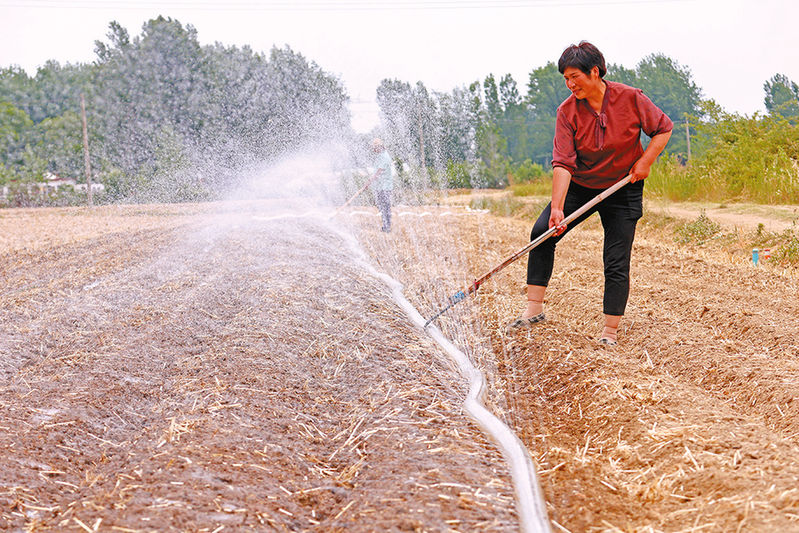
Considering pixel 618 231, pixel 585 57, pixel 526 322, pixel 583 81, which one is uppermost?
pixel 585 57

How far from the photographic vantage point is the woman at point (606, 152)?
3.35 metres

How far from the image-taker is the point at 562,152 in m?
3.55

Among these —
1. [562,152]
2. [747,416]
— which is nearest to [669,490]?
[747,416]

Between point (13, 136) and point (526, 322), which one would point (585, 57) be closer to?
point (526, 322)

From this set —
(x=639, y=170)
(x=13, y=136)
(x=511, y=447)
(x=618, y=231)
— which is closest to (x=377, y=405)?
(x=511, y=447)

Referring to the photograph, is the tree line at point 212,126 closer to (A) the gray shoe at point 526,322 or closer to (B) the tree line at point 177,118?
(B) the tree line at point 177,118

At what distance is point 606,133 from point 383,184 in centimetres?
725

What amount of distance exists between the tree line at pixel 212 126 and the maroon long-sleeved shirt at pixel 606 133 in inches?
725

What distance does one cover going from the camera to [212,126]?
32594 mm

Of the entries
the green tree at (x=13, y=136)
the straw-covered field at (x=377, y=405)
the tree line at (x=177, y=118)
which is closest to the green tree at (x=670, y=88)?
the tree line at (x=177, y=118)

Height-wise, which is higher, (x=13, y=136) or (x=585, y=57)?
(x=13, y=136)

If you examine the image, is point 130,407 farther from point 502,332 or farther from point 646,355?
point 646,355

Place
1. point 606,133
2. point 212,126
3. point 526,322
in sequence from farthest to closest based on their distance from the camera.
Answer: point 212,126 → point 526,322 → point 606,133

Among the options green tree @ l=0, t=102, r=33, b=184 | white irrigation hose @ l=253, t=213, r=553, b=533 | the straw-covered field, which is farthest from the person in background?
green tree @ l=0, t=102, r=33, b=184
